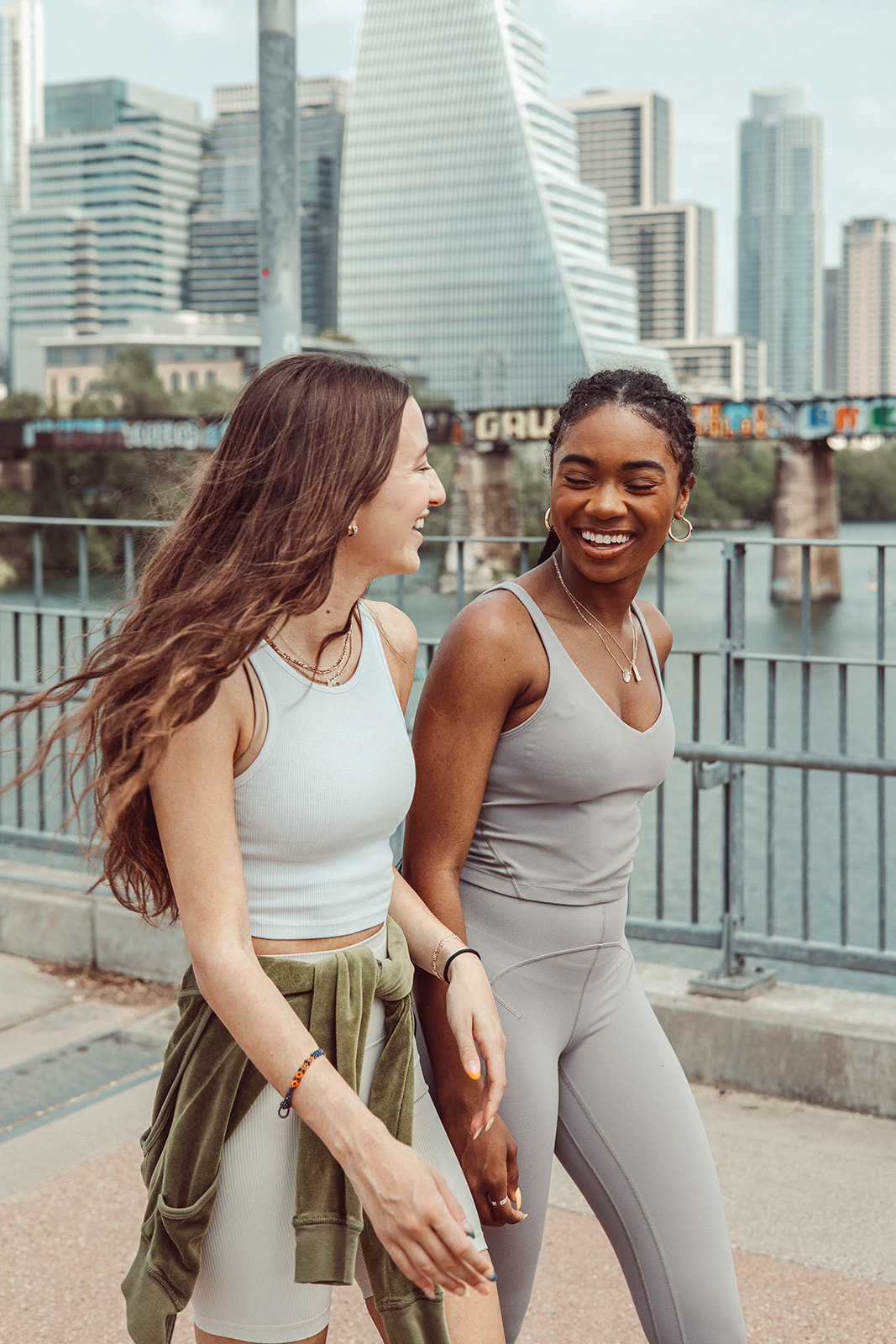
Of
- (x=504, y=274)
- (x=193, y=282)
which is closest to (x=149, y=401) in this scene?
(x=504, y=274)

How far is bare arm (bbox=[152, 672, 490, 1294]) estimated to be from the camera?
4.46 ft

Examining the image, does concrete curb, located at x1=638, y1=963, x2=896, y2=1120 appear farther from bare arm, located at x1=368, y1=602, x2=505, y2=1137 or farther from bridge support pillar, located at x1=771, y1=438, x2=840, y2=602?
bridge support pillar, located at x1=771, y1=438, x2=840, y2=602

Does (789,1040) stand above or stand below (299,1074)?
below

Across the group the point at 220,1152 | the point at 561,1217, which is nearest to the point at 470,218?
the point at 561,1217

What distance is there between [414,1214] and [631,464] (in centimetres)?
104

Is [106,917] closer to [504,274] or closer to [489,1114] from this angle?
[489,1114]

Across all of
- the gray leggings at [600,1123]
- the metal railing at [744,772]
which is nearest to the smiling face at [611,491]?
the gray leggings at [600,1123]

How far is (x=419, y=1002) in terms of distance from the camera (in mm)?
1823

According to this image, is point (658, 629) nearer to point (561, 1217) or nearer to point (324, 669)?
point (324, 669)

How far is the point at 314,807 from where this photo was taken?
1524 mm

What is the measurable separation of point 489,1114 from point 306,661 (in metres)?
0.57

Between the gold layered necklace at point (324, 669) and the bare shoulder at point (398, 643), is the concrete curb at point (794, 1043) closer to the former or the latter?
the bare shoulder at point (398, 643)

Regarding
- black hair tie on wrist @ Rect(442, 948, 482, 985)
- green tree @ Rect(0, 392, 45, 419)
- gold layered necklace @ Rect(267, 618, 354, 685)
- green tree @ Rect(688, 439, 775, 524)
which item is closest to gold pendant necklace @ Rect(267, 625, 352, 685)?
gold layered necklace @ Rect(267, 618, 354, 685)

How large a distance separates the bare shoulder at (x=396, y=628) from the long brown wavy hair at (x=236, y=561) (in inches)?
10.9
